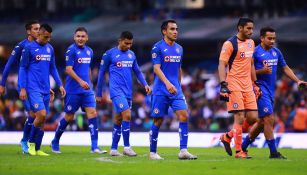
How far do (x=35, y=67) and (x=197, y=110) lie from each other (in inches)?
536

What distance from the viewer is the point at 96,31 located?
42.8 meters

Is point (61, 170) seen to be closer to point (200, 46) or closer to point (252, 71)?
point (252, 71)

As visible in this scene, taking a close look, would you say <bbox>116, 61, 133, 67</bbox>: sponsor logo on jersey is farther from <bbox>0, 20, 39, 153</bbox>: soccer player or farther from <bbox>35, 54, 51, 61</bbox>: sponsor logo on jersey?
<bbox>0, 20, 39, 153</bbox>: soccer player

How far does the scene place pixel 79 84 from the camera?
21.1 metres

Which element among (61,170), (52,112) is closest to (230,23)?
(52,112)

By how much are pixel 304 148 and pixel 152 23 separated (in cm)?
1767

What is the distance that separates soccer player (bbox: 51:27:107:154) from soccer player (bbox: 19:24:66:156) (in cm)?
52

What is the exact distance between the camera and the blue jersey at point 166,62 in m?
Result: 18.7

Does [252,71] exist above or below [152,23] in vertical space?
below

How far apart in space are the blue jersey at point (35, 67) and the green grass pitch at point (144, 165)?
148 centimetres

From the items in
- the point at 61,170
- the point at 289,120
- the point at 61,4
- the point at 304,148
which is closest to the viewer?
the point at 61,170

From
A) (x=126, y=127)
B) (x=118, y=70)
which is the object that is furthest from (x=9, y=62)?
(x=126, y=127)

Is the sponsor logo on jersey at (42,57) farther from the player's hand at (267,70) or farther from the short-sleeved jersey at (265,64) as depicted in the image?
the player's hand at (267,70)

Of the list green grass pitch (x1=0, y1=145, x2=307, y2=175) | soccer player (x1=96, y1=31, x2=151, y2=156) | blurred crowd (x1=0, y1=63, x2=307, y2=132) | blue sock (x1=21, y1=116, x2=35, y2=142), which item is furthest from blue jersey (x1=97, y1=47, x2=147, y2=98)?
blurred crowd (x1=0, y1=63, x2=307, y2=132)
